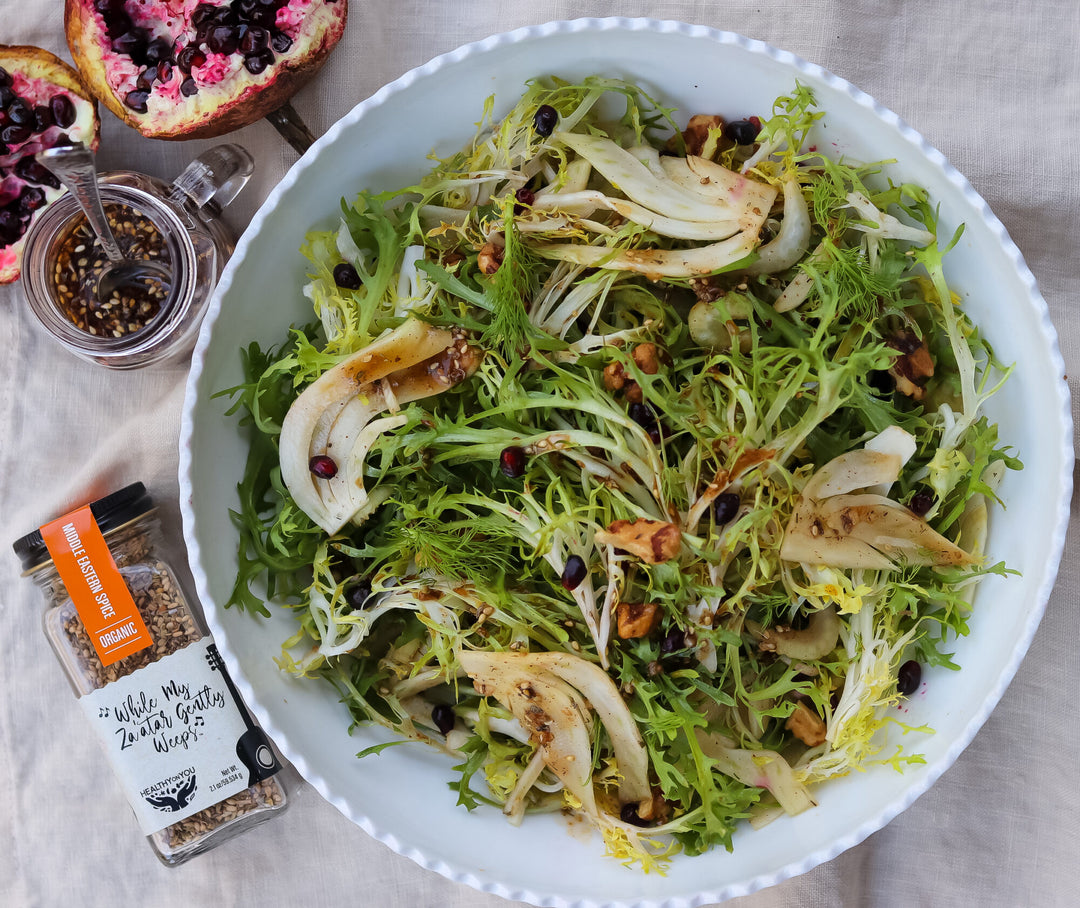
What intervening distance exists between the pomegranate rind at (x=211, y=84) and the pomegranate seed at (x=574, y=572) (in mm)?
1492

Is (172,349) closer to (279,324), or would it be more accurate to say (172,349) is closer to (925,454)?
(279,324)

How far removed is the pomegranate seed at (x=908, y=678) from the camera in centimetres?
211

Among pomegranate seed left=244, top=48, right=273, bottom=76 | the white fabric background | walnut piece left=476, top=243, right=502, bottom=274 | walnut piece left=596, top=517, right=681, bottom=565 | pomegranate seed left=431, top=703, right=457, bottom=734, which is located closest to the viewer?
walnut piece left=596, top=517, right=681, bottom=565

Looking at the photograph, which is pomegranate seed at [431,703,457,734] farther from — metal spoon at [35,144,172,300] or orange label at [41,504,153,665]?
metal spoon at [35,144,172,300]

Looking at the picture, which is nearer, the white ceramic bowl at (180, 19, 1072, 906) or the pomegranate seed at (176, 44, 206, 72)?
the white ceramic bowl at (180, 19, 1072, 906)

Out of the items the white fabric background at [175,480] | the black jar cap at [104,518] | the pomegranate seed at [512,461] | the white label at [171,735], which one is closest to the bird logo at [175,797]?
the white label at [171,735]

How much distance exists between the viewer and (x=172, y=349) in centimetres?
250

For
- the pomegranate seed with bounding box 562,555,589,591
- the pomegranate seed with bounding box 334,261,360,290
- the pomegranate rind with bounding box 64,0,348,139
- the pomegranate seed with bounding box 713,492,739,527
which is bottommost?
the pomegranate seed with bounding box 713,492,739,527

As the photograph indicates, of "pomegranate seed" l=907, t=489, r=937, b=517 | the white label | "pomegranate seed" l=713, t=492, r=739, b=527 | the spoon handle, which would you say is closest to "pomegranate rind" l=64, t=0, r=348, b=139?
the spoon handle

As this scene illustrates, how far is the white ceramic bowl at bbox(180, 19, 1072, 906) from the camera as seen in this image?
194 centimetres

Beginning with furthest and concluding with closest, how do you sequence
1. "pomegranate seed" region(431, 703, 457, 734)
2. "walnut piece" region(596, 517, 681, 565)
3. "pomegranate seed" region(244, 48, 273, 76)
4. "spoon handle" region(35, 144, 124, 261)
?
"pomegranate seed" region(244, 48, 273, 76), "pomegranate seed" region(431, 703, 457, 734), "spoon handle" region(35, 144, 124, 261), "walnut piece" region(596, 517, 681, 565)

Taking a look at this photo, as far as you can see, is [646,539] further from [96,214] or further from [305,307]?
[96,214]

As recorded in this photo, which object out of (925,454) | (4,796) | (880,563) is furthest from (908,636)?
(4,796)

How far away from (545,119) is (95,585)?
5.48 ft
